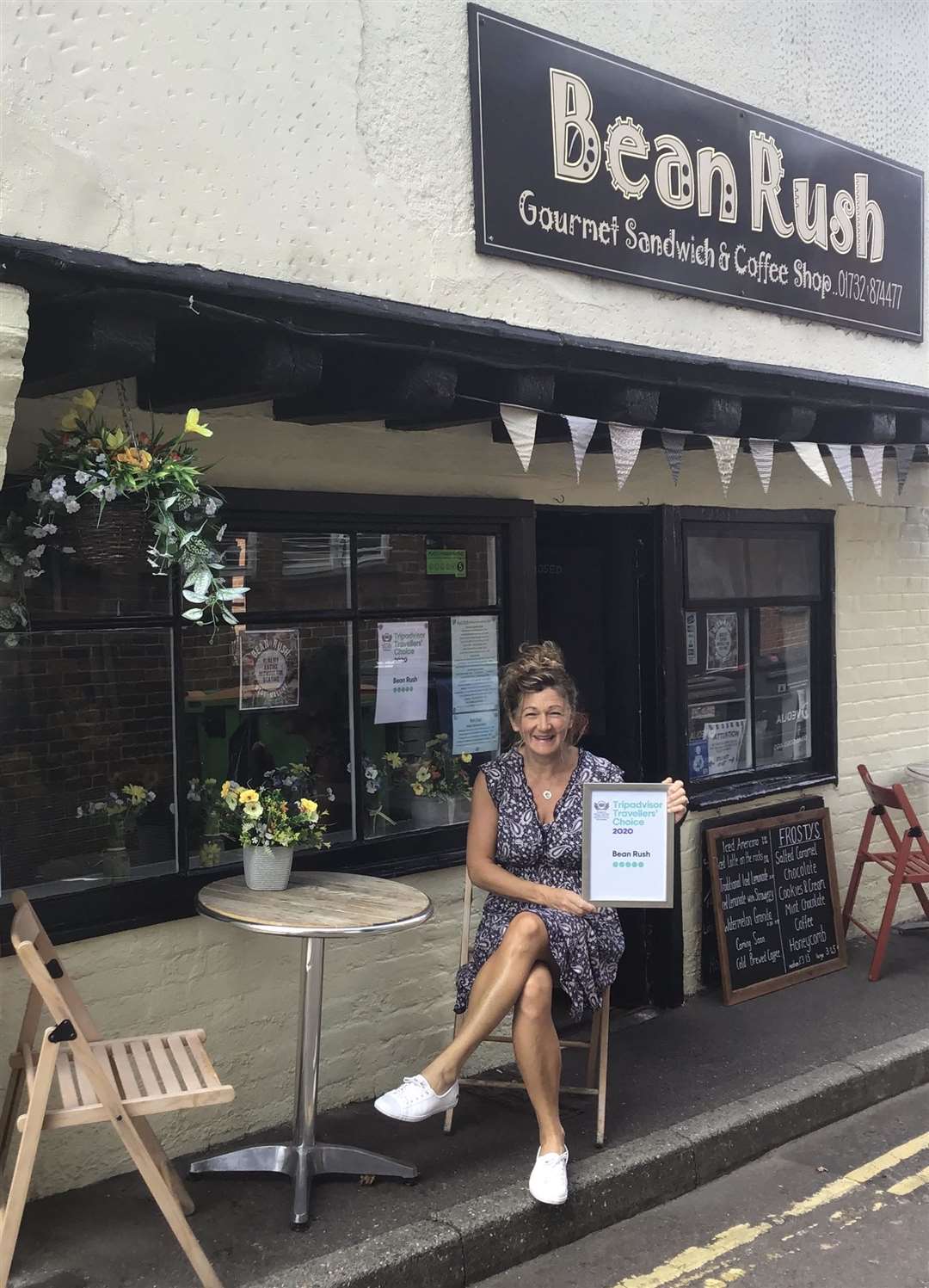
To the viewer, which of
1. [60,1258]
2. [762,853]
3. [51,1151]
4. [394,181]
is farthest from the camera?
[762,853]

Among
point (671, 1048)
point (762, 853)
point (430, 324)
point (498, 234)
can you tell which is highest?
point (498, 234)

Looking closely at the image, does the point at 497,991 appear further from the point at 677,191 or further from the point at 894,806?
the point at 677,191

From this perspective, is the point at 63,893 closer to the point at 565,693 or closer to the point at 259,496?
the point at 259,496

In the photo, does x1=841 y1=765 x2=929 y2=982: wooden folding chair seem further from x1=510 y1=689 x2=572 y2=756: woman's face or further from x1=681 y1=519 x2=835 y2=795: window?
x1=510 y1=689 x2=572 y2=756: woman's face

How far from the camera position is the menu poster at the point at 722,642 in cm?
607

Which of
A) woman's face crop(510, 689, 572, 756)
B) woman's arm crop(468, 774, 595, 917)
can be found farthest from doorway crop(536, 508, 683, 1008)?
woman's arm crop(468, 774, 595, 917)

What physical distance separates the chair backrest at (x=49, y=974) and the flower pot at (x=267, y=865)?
637 millimetres

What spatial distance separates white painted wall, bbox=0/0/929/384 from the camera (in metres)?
3.36

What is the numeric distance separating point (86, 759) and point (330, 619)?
107 cm

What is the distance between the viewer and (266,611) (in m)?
4.38

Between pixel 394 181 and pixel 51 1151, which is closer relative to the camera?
pixel 51 1151

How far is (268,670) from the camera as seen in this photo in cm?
443

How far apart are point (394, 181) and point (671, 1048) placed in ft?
12.0

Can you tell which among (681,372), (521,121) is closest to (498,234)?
(521,121)
